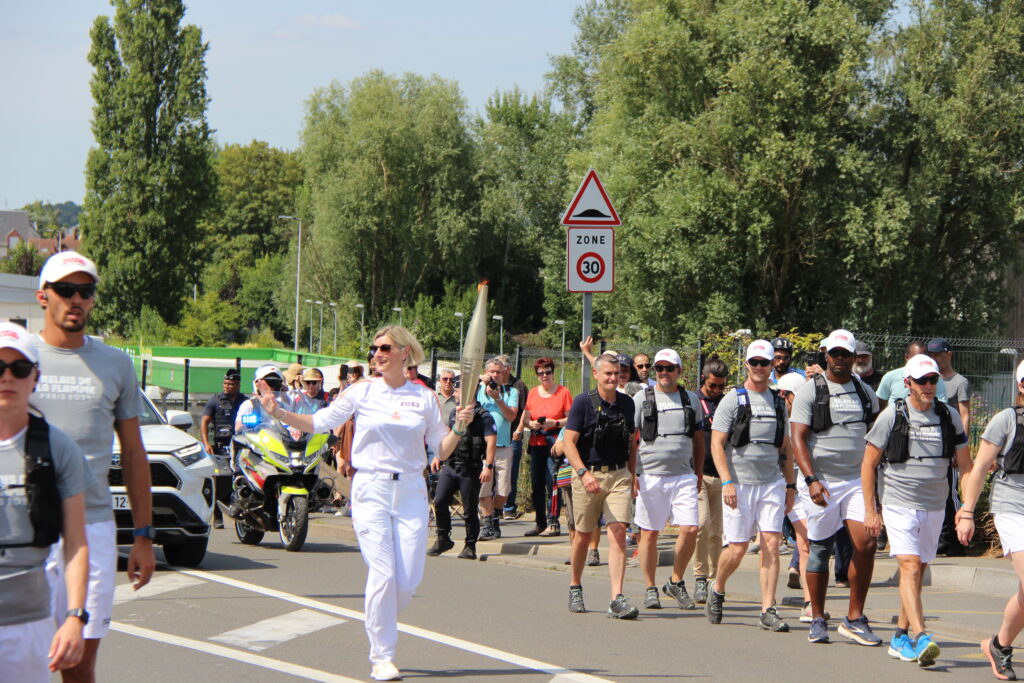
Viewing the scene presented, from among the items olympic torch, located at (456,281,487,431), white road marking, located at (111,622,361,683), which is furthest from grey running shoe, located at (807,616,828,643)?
white road marking, located at (111,622,361,683)

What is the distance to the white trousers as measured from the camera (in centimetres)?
724

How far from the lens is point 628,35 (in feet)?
117

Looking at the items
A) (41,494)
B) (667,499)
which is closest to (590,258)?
(667,499)

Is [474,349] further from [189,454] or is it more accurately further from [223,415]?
[223,415]

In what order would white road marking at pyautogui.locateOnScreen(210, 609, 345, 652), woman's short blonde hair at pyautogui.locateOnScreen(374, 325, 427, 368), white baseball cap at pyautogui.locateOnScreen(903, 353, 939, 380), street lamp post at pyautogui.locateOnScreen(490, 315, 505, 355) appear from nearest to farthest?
woman's short blonde hair at pyautogui.locateOnScreen(374, 325, 427, 368), white baseball cap at pyautogui.locateOnScreen(903, 353, 939, 380), white road marking at pyautogui.locateOnScreen(210, 609, 345, 652), street lamp post at pyautogui.locateOnScreen(490, 315, 505, 355)

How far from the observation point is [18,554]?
402cm

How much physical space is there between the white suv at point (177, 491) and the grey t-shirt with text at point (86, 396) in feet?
19.8

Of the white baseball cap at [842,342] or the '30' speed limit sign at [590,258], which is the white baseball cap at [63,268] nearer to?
the white baseball cap at [842,342]

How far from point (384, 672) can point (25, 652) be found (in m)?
3.39

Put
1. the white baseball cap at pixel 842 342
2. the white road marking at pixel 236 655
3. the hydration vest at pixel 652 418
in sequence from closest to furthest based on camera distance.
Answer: the white road marking at pixel 236 655 < the white baseball cap at pixel 842 342 < the hydration vest at pixel 652 418

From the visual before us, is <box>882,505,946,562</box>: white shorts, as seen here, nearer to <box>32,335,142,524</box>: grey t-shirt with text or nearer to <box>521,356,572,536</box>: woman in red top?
<box>32,335,142,524</box>: grey t-shirt with text

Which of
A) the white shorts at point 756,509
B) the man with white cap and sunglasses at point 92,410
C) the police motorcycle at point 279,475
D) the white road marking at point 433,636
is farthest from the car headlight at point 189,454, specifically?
the man with white cap and sunglasses at point 92,410

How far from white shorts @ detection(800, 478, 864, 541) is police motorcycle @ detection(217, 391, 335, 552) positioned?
Result: 590 cm

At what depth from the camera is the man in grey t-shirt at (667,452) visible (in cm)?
973
